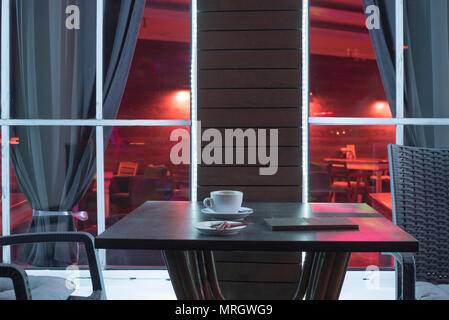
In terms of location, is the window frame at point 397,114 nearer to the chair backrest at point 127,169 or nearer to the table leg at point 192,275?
the table leg at point 192,275

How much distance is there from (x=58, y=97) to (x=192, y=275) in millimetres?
1834

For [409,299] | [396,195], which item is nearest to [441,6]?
[396,195]

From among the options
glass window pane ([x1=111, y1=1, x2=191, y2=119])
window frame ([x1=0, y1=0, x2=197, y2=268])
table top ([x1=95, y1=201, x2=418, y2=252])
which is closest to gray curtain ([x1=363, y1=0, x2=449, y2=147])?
window frame ([x1=0, y1=0, x2=197, y2=268])

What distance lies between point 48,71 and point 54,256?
127 centimetres

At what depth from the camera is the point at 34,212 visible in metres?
2.85

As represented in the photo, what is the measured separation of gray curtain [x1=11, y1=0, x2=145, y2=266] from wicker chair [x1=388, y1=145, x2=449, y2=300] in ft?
6.19

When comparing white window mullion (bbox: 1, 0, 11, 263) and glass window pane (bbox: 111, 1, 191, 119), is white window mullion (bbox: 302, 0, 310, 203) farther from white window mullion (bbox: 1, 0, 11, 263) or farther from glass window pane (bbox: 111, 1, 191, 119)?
glass window pane (bbox: 111, 1, 191, 119)

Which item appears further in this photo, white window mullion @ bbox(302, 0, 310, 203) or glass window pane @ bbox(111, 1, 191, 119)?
glass window pane @ bbox(111, 1, 191, 119)

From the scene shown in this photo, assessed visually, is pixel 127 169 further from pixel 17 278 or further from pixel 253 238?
pixel 253 238

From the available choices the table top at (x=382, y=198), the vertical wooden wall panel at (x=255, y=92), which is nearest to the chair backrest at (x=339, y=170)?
the table top at (x=382, y=198)

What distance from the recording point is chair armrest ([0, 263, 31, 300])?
1229 millimetres

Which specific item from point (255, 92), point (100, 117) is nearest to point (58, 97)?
point (100, 117)

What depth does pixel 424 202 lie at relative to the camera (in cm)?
183

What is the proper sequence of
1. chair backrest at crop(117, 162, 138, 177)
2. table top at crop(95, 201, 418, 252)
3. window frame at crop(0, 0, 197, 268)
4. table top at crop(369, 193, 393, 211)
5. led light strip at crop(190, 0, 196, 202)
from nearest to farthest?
table top at crop(95, 201, 418, 252) → led light strip at crop(190, 0, 196, 202) → window frame at crop(0, 0, 197, 268) → table top at crop(369, 193, 393, 211) → chair backrest at crop(117, 162, 138, 177)
